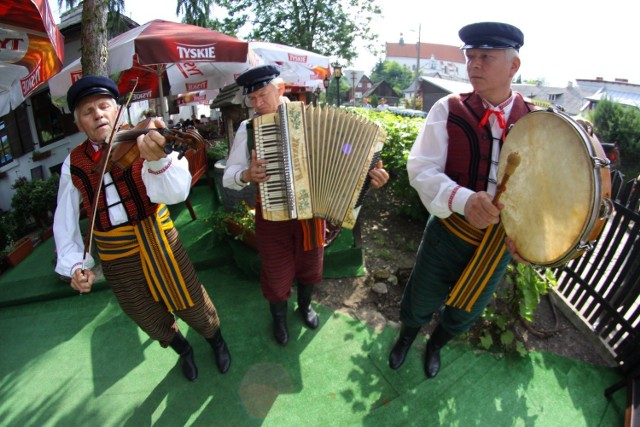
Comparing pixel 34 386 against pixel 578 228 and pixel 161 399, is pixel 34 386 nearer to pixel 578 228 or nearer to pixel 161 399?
pixel 161 399

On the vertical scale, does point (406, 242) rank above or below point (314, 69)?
below

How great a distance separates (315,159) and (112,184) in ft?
3.68

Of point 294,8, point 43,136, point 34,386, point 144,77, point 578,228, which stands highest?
point 294,8

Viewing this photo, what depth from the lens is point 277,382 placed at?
2.37m

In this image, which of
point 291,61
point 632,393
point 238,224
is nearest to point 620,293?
point 632,393

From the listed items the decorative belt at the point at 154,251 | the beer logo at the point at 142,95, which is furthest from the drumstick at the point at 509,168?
the beer logo at the point at 142,95

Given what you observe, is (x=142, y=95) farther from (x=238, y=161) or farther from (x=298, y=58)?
(x=238, y=161)

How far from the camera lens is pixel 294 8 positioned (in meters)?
23.5

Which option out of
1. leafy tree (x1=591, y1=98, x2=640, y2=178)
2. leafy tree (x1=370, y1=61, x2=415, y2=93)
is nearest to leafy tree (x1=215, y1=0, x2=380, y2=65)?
leafy tree (x1=591, y1=98, x2=640, y2=178)

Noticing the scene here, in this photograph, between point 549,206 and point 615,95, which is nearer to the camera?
point 549,206

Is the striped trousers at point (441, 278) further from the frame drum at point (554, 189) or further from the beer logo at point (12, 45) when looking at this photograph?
the beer logo at point (12, 45)

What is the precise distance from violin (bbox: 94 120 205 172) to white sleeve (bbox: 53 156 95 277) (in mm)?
309

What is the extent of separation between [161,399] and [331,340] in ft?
4.07

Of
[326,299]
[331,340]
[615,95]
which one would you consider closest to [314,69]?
[326,299]
